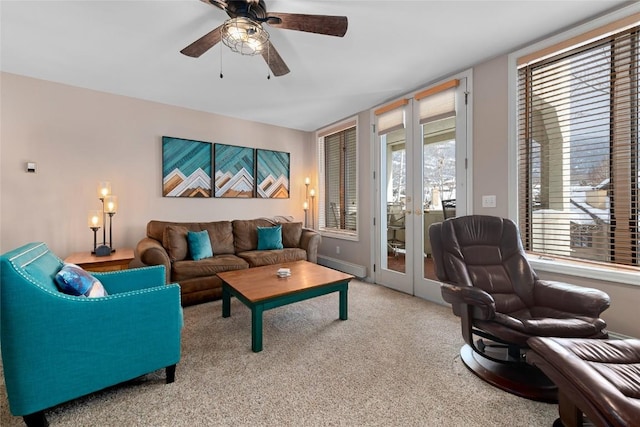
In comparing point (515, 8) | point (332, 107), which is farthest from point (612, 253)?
point (332, 107)

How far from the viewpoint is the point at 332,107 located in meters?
4.04

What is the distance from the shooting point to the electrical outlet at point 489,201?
2.70m

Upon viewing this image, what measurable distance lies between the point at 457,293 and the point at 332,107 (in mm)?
3183

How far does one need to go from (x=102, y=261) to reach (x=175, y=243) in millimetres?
745

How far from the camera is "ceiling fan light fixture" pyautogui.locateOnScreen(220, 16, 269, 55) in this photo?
5.58ft

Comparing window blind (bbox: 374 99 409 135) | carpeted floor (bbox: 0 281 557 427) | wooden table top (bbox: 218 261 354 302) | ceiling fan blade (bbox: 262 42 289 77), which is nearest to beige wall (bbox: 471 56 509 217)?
window blind (bbox: 374 99 409 135)

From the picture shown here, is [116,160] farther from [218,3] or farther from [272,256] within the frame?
[218,3]

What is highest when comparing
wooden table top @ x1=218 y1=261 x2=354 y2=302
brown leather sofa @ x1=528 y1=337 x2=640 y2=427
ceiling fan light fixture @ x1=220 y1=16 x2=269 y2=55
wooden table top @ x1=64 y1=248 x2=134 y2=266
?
ceiling fan light fixture @ x1=220 y1=16 x2=269 y2=55

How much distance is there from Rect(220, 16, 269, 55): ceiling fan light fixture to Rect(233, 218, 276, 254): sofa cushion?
9.10 feet

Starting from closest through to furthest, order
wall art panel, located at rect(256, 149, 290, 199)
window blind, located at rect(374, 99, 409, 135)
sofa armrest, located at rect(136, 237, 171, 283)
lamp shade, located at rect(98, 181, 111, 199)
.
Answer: sofa armrest, located at rect(136, 237, 171, 283), lamp shade, located at rect(98, 181, 111, 199), window blind, located at rect(374, 99, 409, 135), wall art panel, located at rect(256, 149, 290, 199)

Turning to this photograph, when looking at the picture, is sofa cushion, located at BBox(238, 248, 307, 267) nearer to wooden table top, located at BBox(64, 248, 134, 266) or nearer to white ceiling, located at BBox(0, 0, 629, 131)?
wooden table top, located at BBox(64, 248, 134, 266)

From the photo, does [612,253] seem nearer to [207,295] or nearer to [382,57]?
[382,57]

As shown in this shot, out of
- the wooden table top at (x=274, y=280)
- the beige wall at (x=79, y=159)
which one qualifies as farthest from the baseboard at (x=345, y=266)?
the beige wall at (x=79, y=159)

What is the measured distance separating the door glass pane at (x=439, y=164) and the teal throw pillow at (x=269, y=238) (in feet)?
7.05
